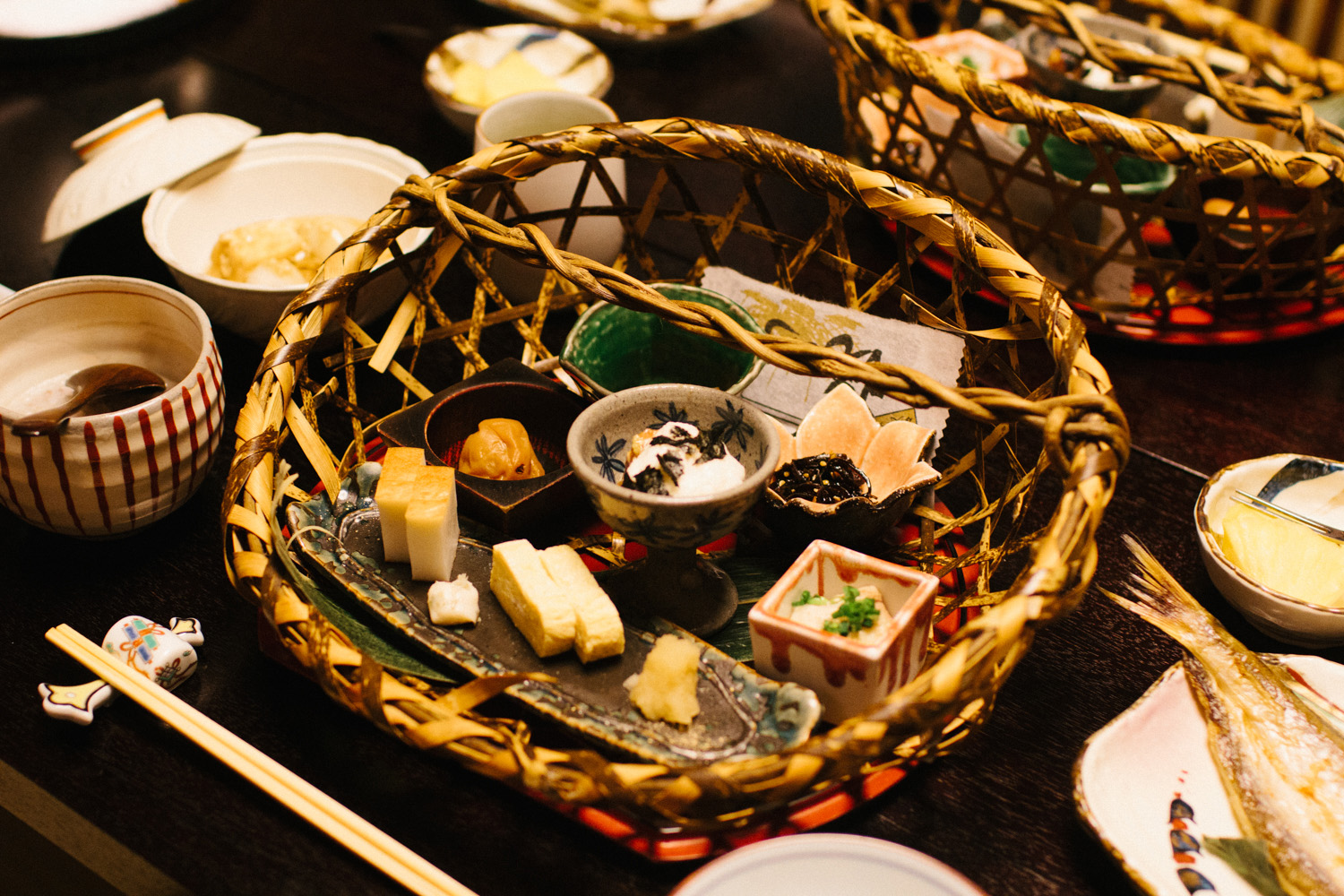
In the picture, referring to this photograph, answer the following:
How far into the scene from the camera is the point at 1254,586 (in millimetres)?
979

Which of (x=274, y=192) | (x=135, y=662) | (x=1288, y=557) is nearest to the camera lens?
(x=135, y=662)

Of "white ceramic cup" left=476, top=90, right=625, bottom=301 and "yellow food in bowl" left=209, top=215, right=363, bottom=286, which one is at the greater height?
"white ceramic cup" left=476, top=90, right=625, bottom=301

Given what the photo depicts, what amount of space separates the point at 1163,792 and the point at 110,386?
3.81 ft

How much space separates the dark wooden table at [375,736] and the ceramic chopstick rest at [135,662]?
2 centimetres

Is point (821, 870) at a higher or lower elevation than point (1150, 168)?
lower

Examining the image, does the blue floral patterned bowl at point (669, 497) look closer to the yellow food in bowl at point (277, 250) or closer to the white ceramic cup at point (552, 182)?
the white ceramic cup at point (552, 182)

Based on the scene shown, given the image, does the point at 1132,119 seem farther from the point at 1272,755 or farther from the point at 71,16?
the point at 71,16

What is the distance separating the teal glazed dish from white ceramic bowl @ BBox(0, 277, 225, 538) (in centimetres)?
42

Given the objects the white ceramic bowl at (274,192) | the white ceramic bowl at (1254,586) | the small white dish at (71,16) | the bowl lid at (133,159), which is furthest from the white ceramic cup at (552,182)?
the small white dish at (71,16)

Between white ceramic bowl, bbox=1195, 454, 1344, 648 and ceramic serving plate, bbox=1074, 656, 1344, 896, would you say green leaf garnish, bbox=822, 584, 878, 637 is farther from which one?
white ceramic bowl, bbox=1195, 454, 1344, 648

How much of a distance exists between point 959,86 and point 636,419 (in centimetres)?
65

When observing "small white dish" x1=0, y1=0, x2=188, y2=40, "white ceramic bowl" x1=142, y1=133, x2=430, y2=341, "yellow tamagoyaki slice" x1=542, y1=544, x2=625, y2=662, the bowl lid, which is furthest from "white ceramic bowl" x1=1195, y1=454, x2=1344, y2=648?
"small white dish" x1=0, y1=0, x2=188, y2=40

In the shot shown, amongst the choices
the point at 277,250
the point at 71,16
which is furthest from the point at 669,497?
the point at 71,16

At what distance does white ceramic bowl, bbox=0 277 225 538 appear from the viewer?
0.97 metres
